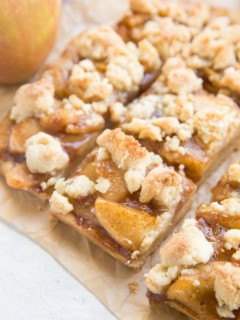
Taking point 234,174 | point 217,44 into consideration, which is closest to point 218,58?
point 217,44

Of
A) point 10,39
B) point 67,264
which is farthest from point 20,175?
point 10,39

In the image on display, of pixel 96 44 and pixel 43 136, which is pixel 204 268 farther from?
pixel 96 44

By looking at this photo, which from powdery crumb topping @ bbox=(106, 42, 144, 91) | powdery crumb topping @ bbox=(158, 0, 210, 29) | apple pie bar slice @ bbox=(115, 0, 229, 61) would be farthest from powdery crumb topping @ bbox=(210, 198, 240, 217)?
powdery crumb topping @ bbox=(158, 0, 210, 29)

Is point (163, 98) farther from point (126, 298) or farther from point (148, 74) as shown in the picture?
point (126, 298)

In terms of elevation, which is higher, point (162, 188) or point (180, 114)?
point (180, 114)

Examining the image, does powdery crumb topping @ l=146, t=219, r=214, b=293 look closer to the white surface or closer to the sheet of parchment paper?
the sheet of parchment paper

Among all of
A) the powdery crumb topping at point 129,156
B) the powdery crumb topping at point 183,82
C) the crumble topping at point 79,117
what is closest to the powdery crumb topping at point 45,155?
the crumble topping at point 79,117
